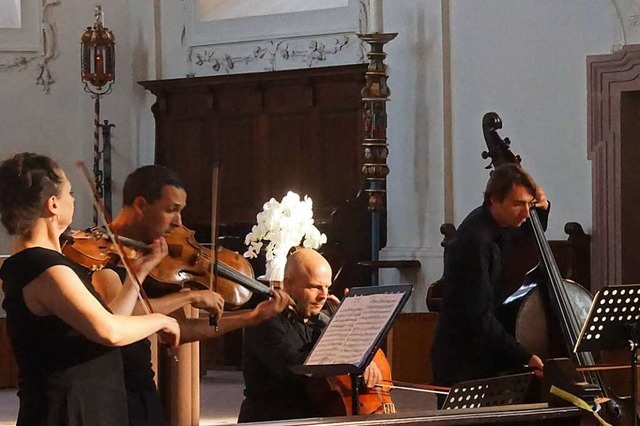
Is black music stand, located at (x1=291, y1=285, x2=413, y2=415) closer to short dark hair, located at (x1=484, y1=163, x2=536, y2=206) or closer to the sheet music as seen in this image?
the sheet music

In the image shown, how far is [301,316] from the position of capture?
16.2ft

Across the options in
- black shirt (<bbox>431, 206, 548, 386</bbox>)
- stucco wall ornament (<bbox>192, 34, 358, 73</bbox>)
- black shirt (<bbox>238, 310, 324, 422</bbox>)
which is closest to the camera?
black shirt (<bbox>238, 310, 324, 422</bbox>)

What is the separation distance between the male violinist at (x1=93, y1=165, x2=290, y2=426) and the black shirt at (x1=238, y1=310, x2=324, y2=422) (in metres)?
0.51

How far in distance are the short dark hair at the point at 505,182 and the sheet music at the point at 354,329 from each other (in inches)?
38.6

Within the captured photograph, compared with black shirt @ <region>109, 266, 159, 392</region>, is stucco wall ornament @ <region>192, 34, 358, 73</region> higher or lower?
higher

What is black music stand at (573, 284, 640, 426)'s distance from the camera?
479cm

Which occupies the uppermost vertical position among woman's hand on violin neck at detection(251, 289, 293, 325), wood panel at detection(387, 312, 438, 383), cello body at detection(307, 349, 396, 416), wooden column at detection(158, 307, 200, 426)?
woman's hand on violin neck at detection(251, 289, 293, 325)

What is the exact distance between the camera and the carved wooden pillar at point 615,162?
9.89 metres

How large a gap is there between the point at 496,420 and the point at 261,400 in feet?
4.03

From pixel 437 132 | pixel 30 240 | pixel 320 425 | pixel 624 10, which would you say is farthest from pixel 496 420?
pixel 437 132

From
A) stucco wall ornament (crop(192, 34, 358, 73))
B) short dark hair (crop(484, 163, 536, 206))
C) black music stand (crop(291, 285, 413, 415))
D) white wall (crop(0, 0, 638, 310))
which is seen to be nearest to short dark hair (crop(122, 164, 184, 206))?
black music stand (crop(291, 285, 413, 415))

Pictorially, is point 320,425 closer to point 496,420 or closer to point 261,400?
point 496,420

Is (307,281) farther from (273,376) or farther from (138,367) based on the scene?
(138,367)

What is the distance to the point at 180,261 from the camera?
4445 mm
